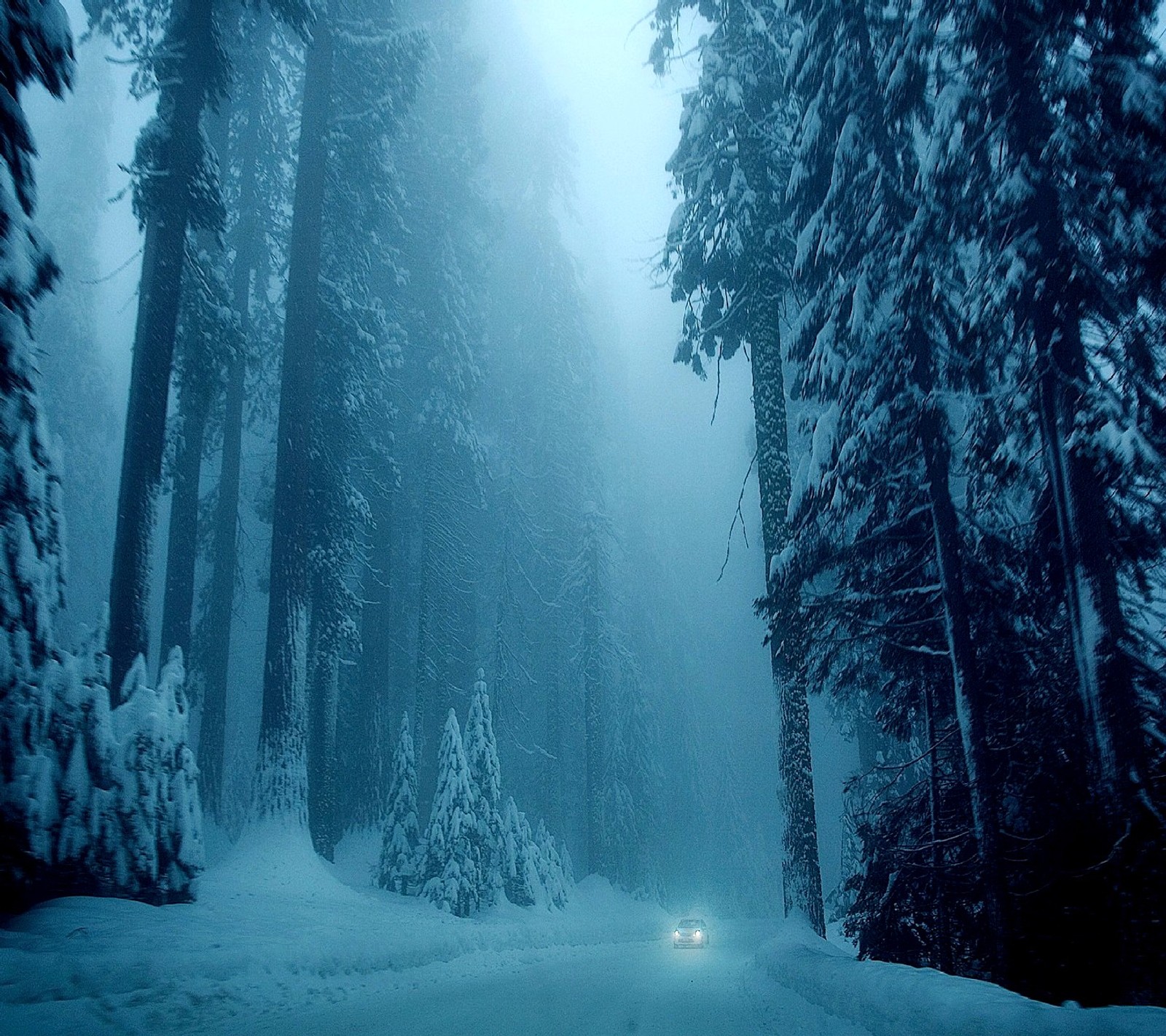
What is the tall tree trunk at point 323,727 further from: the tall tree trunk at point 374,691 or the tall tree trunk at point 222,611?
the tall tree trunk at point 222,611

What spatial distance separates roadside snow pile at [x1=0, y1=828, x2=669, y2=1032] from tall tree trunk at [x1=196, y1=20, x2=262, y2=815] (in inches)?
419

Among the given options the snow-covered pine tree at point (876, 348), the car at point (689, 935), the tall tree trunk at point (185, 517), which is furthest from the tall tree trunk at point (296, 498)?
the car at point (689, 935)

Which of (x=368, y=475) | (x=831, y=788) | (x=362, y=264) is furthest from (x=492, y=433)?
(x=831, y=788)

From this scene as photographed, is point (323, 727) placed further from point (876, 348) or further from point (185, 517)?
point (876, 348)

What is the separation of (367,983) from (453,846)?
7.80 metres

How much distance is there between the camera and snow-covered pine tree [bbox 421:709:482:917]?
16234 mm

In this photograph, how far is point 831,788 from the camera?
89.6 m

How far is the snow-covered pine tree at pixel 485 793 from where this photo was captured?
17.2 m

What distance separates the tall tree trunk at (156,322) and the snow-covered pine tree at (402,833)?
807 centimetres

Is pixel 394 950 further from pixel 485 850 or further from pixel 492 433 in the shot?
pixel 492 433

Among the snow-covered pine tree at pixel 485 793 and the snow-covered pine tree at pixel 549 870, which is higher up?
the snow-covered pine tree at pixel 485 793

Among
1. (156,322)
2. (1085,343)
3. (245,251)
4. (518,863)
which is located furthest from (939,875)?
(245,251)

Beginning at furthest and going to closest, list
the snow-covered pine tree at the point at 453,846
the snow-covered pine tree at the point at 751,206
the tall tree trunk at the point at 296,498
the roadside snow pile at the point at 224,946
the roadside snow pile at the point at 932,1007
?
the snow-covered pine tree at the point at 453,846, the snow-covered pine tree at the point at 751,206, the tall tree trunk at the point at 296,498, the roadside snow pile at the point at 224,946, the roadside snow pile at the point at 932,1007

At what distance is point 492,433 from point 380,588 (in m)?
12.8
